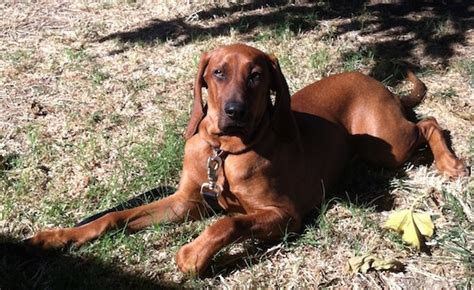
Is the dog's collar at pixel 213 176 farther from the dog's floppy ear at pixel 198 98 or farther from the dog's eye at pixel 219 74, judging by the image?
the dog's eye at pixel 219 74

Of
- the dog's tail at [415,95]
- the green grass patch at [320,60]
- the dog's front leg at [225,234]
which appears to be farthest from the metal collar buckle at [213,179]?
the green grass patch at [320,60]

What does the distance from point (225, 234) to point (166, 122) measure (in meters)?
1.70

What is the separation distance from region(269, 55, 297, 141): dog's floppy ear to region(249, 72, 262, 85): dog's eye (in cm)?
17

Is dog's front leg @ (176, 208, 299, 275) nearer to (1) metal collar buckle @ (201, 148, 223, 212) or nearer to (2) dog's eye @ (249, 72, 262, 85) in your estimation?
(1) metal collar buckle @ (201, 148, 223, 212)

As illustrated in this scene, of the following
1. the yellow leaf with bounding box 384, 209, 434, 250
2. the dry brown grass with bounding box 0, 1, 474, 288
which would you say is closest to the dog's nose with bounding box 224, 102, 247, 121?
the dry brown grass with bounding box 0, 1, 474, 288

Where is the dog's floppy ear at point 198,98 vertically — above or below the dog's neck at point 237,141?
above

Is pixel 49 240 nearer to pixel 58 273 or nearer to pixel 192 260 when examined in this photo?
pixel 58 273

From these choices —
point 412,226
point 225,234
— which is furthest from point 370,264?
point 225,234

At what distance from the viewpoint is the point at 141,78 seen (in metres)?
5.64

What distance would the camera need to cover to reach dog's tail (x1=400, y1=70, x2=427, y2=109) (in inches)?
201

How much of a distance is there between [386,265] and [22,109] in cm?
305

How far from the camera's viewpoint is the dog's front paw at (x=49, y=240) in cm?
359

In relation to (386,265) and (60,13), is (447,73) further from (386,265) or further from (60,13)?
(60,13)

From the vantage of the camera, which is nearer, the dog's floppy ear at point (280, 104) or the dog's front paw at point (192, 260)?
the dog's front paw at point (192, 260)
